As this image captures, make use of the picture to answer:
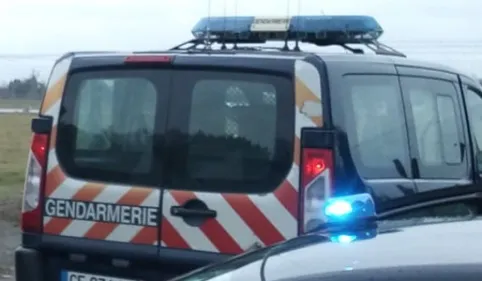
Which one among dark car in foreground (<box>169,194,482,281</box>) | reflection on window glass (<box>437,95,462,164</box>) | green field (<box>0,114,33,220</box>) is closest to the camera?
dark car in foreground (<box>169,194,482,281</box>)

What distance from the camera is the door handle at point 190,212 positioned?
6.21 m

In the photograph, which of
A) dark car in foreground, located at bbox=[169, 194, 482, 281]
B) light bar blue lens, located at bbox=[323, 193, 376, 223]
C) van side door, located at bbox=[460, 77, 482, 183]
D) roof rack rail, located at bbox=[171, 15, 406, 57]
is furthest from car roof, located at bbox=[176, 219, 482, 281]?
roof rack rail, located at bbox=[171, 15, 406, 57]

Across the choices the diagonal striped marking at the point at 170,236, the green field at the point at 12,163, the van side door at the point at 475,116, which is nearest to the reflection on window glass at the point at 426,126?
the van side door at the point at 475,116

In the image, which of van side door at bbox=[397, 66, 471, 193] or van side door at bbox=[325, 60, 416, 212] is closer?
van side door at bbox=[325, 60, 416, 212]

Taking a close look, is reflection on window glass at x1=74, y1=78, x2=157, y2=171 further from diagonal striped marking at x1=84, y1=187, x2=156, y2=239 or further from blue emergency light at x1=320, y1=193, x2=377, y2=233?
blue emergency light at x1=320, y1=193, x2=377, y2=233

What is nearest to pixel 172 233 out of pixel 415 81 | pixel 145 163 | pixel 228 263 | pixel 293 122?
pixel 145 163

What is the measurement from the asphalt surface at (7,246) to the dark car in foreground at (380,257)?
7184 millimetres

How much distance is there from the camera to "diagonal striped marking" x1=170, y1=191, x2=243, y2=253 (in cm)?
618

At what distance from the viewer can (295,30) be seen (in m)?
7.58

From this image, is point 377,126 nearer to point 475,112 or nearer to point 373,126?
point 373,126

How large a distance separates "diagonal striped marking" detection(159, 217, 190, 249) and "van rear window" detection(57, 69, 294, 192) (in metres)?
0.20

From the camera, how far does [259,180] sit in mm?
6117

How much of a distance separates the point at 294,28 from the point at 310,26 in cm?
11

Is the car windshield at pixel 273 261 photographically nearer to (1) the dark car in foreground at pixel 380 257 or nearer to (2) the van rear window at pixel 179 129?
(1) the dark car in foreground at pixel 380 257
